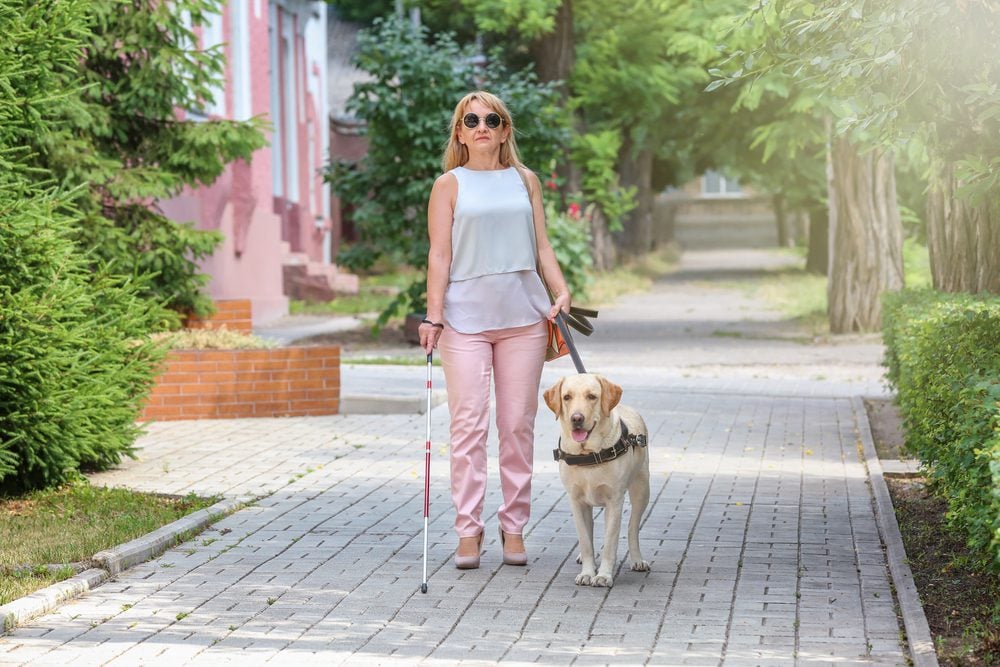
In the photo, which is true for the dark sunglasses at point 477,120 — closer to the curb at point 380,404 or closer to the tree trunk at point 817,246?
the curb at point 380,404

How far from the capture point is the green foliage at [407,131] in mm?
22203

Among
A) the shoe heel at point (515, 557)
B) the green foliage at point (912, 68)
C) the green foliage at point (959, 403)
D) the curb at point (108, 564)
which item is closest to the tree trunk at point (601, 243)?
the green foliage at point (959, 403)

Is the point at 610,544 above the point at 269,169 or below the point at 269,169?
below

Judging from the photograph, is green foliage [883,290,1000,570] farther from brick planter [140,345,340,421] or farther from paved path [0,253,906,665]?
brick planter [140,345,340,421]

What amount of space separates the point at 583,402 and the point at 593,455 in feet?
0.76

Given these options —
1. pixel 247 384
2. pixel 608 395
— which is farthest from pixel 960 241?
pixel 608 395

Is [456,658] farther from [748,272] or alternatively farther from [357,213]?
[748,272]

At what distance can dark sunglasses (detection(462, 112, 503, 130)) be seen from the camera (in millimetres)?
7359

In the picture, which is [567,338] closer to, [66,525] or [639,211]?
[66,525]

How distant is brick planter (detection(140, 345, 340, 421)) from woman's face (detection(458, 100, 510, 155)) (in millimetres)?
6231

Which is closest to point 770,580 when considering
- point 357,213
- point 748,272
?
point 357,213

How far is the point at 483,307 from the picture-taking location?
7.36 m

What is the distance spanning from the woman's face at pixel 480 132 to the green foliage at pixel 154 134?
6784 mm

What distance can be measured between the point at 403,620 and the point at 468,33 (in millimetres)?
32725
